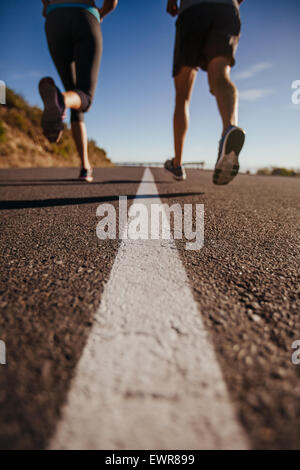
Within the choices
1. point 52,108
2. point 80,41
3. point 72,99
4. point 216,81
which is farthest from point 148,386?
point 80,41

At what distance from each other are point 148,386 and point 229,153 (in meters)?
2.37

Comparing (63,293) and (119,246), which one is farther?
(119,246)

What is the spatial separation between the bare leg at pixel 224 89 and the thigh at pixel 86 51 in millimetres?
1346

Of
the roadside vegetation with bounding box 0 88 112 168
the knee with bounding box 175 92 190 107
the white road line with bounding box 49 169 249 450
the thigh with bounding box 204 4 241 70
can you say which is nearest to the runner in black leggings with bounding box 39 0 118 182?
the knee with bounding box 175 92 190 107

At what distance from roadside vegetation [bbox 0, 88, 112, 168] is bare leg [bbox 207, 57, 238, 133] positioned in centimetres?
928

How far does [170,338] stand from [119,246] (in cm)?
71

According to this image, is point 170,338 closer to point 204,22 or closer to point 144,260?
point 144,260

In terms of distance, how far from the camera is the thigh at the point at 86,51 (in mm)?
2846

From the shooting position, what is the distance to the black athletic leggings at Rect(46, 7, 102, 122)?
9.29 ft

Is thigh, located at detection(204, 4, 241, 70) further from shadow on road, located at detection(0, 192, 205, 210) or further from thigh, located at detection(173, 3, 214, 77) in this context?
shadow on road, located at detection(0, 192, 205, 210)

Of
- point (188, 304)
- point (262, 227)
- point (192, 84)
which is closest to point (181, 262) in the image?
point (188, 304)

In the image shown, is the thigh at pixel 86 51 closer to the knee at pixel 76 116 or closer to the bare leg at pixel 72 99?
the bare leg at pixel 72 99

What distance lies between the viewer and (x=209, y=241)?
4.58 ft

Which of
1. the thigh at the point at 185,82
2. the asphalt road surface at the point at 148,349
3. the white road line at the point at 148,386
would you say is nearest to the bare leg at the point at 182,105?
the thigh at the point at 185,82
